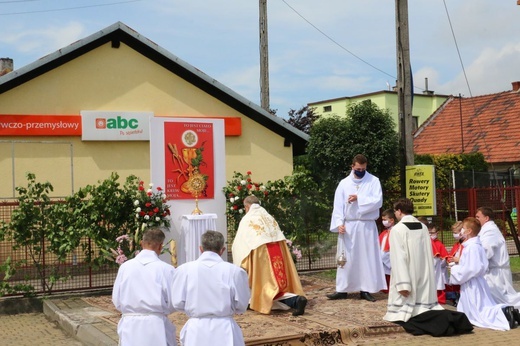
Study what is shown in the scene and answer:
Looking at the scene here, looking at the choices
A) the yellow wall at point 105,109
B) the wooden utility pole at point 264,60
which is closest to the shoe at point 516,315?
the yellow wall at point 105,109

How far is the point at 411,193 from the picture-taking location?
592 inches

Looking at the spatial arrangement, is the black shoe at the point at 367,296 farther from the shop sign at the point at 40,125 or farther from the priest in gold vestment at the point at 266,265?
the shop sign at the point at 40,125

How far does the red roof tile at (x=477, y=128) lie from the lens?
29.5 m

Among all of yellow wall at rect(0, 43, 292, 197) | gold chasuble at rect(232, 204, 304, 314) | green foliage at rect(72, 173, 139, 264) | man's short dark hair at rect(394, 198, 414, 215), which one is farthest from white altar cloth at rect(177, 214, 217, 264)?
yellow wall at rect(0, 43, 292, 197)

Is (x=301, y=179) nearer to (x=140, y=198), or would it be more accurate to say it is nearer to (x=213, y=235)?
(x=140, y=198)

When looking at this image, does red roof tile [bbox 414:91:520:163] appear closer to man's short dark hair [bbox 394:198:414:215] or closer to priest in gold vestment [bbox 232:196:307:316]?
priest in gold vestment [bbox 232:196:307:316]

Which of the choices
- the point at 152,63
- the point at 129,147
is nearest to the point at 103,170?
the point at 129,147

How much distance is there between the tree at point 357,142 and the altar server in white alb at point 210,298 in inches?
459

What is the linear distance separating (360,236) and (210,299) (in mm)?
5723

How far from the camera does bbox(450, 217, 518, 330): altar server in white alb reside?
10.5 meters

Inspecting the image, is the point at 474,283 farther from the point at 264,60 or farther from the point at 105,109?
the point at 264,60

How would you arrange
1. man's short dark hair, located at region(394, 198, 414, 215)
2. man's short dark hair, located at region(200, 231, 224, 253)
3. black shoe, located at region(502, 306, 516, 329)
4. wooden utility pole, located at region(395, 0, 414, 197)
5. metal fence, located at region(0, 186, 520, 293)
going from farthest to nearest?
wooden utility pole, located at region(395, 0, 414, 197)
metal fence, located at region(0, 186, 520, 293)
black shoe, located at region(502, 306, 516, 329)
man's short dark hair, located at region(394, 198, 414, 215)
man's short dark hair, located at region(200, 231, 224, 253)

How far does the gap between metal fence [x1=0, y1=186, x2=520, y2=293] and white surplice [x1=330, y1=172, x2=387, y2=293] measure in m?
2.97

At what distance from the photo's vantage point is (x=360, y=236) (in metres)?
12.0
